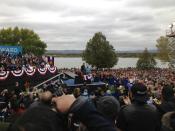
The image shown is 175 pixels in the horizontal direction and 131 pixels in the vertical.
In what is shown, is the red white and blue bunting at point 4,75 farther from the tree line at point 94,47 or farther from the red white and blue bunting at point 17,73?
the tree line at point 94,47

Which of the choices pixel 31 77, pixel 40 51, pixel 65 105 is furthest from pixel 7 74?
pixel 40 51

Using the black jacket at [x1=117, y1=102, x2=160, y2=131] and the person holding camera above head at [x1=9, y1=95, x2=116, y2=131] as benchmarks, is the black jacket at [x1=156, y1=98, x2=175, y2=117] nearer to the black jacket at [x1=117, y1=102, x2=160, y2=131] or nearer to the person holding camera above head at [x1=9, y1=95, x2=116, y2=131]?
the black jacket at [x1=117, y1=102, x2=160, y2=131]

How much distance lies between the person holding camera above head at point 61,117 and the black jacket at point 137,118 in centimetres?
177

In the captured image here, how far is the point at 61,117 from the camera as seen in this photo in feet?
9.23

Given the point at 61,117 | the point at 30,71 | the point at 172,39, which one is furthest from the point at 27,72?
the point at 172,39

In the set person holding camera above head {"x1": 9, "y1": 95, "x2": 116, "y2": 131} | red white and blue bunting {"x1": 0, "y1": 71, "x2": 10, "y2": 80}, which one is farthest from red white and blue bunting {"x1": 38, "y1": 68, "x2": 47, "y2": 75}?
person holding camera above head {"x1": 9, "y1": 95, "x2": 116, "y2": 131}

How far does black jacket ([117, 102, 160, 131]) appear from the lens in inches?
178

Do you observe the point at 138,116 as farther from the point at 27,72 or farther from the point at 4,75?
the point at 27,72

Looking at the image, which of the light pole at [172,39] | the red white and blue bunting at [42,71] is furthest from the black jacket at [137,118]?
the light pole at [172,39]

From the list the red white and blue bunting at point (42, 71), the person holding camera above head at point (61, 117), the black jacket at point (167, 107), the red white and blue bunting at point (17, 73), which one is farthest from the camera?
the red white and blue bunting at point (42, 71)

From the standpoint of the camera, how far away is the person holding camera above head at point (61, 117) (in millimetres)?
2596

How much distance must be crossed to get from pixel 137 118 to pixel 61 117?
1853 millimetres

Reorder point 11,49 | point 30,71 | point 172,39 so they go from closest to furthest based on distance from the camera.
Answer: point 30,71, point 11,49, point 172,39

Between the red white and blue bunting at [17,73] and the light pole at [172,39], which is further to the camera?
the light pole at [172,39]
